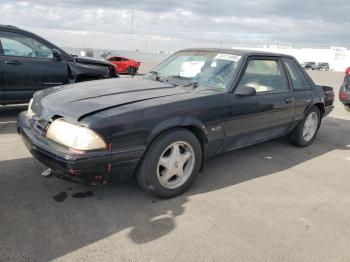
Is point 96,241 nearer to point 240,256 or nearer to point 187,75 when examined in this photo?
point 240,256

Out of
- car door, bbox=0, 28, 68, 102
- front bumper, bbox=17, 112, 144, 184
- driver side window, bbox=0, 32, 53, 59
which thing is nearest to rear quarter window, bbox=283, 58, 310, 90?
front bumper, bbox=17, 112, 144, 184

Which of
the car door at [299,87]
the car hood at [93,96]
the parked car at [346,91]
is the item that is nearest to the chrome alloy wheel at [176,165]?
the car hood at [93,96]

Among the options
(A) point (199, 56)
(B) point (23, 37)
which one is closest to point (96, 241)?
(A) point (199, 56)

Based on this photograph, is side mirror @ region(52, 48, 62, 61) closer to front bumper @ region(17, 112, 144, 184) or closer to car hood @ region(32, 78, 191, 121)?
car hood @ region(32, 78, 191, 121)

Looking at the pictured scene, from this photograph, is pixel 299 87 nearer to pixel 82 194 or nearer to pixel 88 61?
pixel 82 194

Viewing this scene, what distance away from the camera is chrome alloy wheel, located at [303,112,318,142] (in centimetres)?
548

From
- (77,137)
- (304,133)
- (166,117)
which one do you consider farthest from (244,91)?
(304,133)

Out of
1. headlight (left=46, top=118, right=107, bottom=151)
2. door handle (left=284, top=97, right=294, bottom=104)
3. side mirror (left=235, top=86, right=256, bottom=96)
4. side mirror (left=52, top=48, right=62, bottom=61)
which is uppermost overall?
side mirror (left=52, top=48, right=62, bottom=61)

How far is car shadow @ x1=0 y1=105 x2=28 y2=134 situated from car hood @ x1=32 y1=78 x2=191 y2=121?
2070 mm

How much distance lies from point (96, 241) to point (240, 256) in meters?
1.10

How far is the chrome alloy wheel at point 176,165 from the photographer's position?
130 inches

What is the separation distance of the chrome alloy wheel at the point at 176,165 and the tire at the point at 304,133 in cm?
254

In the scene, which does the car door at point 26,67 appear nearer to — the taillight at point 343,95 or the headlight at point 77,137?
the headlight at point 77,137

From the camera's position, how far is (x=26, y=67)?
5.96 metres
